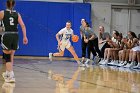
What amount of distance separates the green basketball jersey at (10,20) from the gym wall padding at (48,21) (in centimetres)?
1116

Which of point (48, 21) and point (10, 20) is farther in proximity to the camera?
point (48, 21)

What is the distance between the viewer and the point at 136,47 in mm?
13648

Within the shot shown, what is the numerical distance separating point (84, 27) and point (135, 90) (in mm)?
7974

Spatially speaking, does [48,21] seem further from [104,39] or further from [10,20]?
[10,20]

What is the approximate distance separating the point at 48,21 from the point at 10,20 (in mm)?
11422

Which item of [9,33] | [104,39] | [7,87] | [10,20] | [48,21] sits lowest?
[7,87]

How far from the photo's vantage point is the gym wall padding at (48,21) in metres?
18.9

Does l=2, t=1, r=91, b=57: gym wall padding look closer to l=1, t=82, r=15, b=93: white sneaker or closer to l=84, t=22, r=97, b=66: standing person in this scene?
l=84, t=22, r=97, b=66: standing person

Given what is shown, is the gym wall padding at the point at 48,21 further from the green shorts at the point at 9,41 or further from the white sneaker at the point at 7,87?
the white sneaker at the point at 7,87

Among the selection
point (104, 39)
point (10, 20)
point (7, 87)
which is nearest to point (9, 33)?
point (10, 20)

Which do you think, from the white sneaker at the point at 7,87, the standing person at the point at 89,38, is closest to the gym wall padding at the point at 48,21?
the standing person at the point at 89,38

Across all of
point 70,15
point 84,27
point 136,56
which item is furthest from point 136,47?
point 70,15

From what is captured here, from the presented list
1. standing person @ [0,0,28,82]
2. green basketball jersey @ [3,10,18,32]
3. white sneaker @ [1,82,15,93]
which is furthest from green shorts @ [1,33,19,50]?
white sneaker @ [1,82,15,93]

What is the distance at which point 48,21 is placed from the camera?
19062mm
